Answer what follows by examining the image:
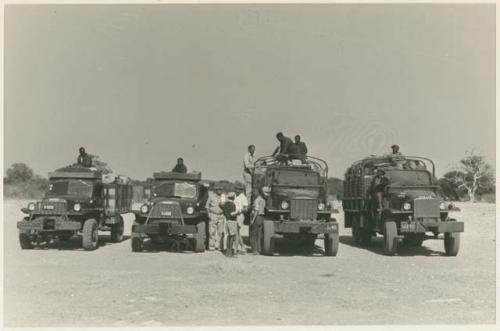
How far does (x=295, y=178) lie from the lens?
54.9ft

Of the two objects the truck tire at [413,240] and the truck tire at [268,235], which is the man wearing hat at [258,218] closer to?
the truck tire at [268,235]

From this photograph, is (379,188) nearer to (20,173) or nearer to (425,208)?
(425,208)

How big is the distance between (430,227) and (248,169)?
507 centimetres

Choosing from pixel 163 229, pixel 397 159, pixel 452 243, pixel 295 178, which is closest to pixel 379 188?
pixel 397 159

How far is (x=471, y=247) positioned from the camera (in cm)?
1817

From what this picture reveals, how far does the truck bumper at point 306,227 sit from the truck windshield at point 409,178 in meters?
2.68

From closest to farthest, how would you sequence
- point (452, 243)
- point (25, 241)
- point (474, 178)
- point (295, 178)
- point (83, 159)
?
point (452, 243)
point (25, 241)
point (295, 178)
point (83, 159)
point (474, 178)

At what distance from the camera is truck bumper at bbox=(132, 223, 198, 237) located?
15.5m

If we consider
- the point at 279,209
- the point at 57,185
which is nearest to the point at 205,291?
the point at 279,209

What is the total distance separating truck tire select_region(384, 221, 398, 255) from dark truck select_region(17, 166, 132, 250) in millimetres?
7326

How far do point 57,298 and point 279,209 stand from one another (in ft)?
23.9

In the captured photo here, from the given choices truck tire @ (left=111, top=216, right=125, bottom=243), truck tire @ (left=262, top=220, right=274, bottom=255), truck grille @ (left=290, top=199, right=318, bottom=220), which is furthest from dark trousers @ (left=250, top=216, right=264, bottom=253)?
truck tire @ (left=111, top=216, right=125, bottom=243)

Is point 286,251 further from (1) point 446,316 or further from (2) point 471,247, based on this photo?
(1) point 446,316

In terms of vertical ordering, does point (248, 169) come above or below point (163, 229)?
above
